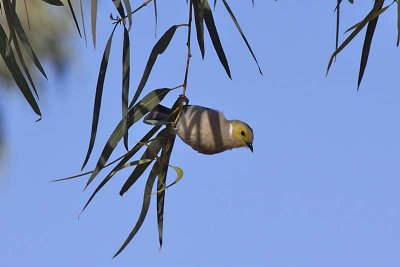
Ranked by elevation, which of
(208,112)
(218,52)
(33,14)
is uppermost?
(218,52)

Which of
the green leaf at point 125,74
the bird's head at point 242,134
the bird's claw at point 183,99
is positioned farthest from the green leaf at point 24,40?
the bird's head at point 242,134

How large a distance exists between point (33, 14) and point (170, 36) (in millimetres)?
2763

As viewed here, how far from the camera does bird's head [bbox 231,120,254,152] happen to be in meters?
1.94

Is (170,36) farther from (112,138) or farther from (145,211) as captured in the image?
(145,211)

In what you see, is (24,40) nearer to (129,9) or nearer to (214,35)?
(129,9)

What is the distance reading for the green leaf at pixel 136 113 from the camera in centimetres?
159

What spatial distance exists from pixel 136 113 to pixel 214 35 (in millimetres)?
196

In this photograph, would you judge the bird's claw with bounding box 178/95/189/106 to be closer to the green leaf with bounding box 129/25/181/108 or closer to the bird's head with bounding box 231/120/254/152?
the green leaf with bounding box 129/25/181/108

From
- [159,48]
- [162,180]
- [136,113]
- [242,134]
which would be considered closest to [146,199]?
[162,180]

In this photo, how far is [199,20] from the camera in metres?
1.62

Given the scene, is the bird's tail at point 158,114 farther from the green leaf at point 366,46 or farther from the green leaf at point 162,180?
the green leaf at point 366,46

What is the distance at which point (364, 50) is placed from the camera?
5.23 feet

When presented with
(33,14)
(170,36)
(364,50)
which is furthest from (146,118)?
(33,14)

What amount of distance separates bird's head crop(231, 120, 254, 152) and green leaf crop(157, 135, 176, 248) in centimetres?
30
